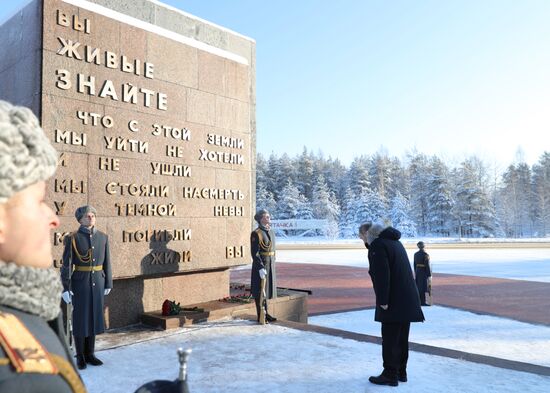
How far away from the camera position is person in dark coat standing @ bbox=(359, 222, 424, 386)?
15.6 feet

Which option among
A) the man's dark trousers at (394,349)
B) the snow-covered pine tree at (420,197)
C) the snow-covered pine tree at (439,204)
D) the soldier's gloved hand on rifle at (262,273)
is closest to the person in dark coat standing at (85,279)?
the soldier's gloved hand on rifle at (262,273)

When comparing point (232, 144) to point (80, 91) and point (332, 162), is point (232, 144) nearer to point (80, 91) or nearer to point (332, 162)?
point (80, 91)

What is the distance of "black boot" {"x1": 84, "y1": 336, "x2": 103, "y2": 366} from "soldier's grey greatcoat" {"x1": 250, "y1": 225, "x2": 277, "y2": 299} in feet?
9.31

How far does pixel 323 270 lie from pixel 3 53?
620 inches

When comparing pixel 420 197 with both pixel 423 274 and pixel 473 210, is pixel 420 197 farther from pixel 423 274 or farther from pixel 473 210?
pixel 423 274

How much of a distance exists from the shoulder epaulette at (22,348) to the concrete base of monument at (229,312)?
6105 mm

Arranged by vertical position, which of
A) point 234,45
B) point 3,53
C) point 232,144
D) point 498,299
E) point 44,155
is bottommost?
point 498,299

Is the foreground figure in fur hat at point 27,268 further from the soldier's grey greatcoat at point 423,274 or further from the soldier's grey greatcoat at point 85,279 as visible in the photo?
the soldier's grey greatcoat at point 423,274

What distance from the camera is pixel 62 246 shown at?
6.06 meters

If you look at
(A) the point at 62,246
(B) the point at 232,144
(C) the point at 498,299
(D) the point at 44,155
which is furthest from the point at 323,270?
(D) the point at 44,155

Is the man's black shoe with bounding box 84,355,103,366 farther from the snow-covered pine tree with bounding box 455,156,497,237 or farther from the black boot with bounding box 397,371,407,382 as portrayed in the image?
the snow-covered pine tree with bounding box 455,156,497,237

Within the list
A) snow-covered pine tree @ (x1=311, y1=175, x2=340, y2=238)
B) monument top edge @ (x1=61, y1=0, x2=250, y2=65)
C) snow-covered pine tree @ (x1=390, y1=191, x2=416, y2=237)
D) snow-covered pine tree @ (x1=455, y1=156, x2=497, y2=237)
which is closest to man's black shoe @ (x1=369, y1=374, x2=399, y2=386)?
monument top edge @ (x1=61, y1=0, x2=250, y2=65)

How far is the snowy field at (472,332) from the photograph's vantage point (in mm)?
6965

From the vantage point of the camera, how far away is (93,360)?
5301mm
